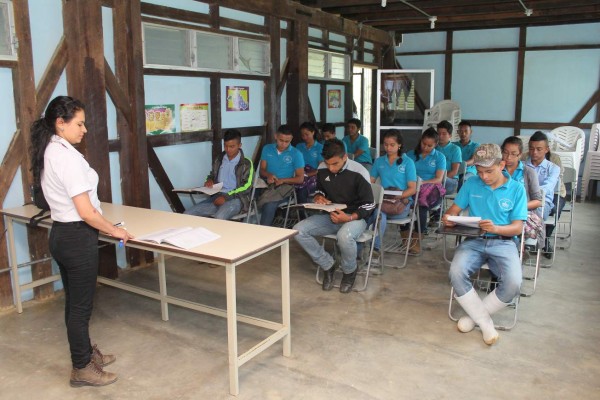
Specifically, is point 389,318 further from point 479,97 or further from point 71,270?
point 479,97

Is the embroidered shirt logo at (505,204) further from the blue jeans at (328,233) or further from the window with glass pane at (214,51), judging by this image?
the window with glass pane at (214,51)

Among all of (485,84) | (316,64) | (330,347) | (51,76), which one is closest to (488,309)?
(330,347)

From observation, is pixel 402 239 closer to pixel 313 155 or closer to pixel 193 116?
pixel 313 155

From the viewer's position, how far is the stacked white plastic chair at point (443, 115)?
31.5ft

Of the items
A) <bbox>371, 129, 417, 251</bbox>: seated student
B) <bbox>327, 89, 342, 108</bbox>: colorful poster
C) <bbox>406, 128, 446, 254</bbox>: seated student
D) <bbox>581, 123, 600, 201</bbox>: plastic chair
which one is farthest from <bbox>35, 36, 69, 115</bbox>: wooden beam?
<bbox>581, 123, 600, 201</bbox>: plastic chair

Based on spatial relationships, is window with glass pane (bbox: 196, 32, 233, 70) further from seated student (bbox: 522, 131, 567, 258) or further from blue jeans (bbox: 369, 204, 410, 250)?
seated student (bbox: 522, 131, 567, 258)

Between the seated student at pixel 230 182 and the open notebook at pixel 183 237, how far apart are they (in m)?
1.95

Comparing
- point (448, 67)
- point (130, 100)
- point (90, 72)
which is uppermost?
point (448, 67)

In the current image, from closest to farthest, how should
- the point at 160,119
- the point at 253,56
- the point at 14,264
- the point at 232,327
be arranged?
the point at 232,327 < the point at 14,264 < the point at 160,119 < the point at 253,56

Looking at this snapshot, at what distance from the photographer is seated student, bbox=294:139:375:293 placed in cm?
454

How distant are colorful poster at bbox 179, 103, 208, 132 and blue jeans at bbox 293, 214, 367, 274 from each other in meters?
1.91

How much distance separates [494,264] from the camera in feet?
12.8

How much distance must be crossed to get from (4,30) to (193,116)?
2.14m

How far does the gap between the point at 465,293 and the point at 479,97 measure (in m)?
7.26
